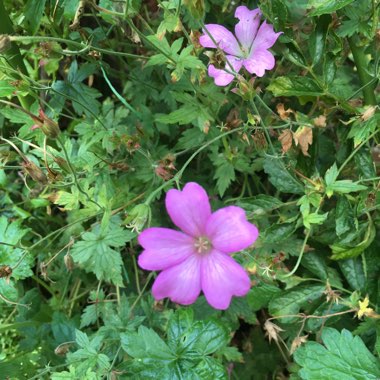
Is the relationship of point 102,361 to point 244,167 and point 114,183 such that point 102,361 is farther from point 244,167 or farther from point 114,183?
point 244,167

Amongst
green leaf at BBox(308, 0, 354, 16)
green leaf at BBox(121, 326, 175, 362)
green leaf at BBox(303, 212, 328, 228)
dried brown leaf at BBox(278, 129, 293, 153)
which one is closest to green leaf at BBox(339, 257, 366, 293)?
green leaf at BBox(303, 212, 328, 228)

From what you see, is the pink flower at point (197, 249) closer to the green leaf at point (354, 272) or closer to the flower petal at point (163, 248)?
the flower petal at point (163, 248)

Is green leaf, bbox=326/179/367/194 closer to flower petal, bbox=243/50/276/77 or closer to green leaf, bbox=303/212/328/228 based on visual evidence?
green leaf, bbox=303/212/328/228

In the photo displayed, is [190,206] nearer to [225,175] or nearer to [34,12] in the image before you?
[225,175]

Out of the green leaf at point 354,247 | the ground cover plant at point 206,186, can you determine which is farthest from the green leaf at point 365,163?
the green leaf at point 354,247

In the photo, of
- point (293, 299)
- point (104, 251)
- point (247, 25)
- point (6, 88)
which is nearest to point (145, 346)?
point (104, 251)

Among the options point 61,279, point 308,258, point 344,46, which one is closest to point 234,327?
point 308,258
